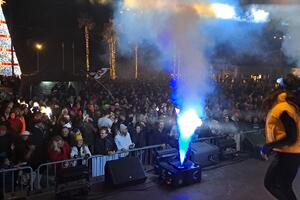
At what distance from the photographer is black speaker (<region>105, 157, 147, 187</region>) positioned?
7.18m

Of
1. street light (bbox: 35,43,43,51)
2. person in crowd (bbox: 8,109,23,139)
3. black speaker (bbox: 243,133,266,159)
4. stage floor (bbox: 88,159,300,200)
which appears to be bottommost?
stage floor (bbox: 88,159,300,200)

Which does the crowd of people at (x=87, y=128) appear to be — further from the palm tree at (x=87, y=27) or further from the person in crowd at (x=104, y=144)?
the palm tree at (x=87, y=27)

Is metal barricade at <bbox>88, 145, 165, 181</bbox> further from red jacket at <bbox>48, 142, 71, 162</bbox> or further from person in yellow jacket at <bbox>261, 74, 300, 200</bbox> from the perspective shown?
person in yellow jacket at <bbox>261, 74, 300, 200</bbox>

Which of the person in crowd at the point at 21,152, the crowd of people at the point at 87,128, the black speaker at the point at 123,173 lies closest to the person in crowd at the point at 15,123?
the crowd of people at the point at 87,128

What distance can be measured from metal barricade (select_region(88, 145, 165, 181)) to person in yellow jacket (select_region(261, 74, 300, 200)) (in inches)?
165

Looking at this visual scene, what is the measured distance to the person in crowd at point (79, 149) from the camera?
7458 millimetres

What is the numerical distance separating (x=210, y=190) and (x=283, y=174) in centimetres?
297

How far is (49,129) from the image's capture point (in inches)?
332

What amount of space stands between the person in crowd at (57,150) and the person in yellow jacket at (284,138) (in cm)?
433

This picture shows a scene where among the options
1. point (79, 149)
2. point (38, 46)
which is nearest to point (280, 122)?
point (79, 149)

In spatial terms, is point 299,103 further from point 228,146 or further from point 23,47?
point 23,47

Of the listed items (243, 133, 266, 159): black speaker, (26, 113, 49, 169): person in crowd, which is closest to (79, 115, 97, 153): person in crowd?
(26, 113, 49, 169): person in crowd

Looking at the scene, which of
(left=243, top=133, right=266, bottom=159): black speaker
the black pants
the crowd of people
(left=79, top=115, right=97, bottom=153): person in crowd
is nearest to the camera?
the black pants

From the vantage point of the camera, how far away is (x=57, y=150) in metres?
7.19
